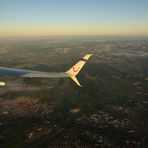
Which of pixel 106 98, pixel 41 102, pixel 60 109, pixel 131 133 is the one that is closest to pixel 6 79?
pixel 41 102

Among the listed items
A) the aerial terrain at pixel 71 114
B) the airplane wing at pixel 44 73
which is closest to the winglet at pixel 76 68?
the airplane wing at pixel 44 73

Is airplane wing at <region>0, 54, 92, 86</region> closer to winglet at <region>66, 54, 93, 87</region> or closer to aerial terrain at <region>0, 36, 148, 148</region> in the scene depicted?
winglet at <region>66, 54, 93, 87</region>

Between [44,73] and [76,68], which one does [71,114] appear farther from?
[76,68]

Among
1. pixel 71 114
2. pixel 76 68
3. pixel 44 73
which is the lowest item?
pixel 71 114

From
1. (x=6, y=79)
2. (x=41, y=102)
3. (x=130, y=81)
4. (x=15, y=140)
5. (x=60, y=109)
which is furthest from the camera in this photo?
(x=130, y=81)

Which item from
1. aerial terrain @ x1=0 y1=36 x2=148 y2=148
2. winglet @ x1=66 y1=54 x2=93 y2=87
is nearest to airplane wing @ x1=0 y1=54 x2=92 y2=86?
winglet @ x1=66 y1=54 x2=93 y2=87

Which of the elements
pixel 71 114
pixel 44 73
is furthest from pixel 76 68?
pixel 71 114

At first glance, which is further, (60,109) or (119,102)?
(119,102)

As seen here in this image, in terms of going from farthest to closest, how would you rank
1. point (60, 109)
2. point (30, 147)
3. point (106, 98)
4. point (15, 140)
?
point (106, 98) → point (60, 109) → point (15, 140) → point (30, 147)

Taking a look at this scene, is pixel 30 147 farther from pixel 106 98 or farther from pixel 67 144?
pixel 106 98

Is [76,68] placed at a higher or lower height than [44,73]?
higher
